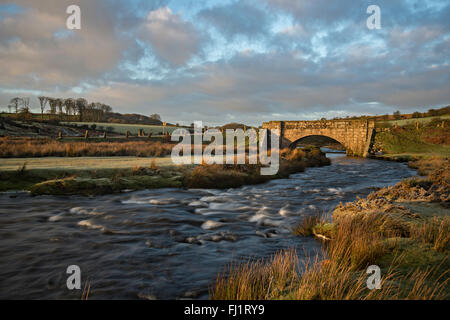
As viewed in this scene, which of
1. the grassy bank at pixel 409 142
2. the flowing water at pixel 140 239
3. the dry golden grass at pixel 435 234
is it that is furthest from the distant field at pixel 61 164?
the grassy bank at pixel 409 142

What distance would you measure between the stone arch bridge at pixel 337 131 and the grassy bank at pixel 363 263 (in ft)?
111

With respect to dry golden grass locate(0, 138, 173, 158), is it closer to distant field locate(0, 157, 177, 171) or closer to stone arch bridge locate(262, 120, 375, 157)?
distant field locate(0, 157, 177, 171)

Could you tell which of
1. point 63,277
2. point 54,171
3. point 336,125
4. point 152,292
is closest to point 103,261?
point 63,277

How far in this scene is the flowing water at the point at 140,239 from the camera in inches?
220

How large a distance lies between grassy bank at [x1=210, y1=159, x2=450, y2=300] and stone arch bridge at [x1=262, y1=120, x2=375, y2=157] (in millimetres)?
33910

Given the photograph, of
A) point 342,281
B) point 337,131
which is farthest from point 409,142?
point 342,281

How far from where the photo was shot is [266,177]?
20.9m

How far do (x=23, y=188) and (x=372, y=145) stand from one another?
44.7 metres

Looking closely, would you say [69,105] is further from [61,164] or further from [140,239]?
[140,239]

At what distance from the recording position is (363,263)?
565cm

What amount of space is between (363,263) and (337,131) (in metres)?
40.4

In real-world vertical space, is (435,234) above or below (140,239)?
above

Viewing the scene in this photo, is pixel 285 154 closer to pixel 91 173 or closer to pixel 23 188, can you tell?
pixel 91 173

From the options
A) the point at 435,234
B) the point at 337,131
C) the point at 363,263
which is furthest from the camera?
the point at 337,131
